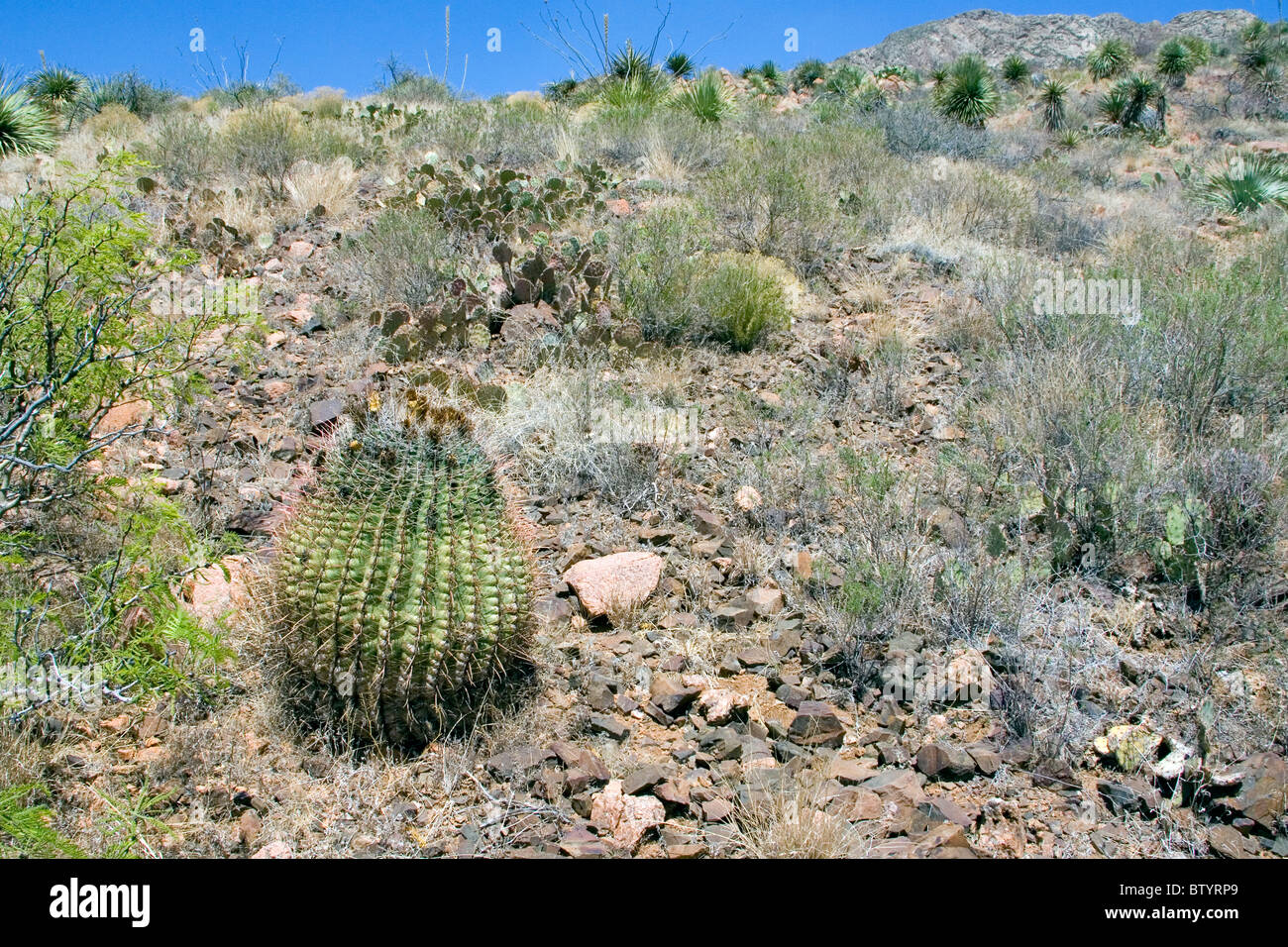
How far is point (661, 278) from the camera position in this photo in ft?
20.4

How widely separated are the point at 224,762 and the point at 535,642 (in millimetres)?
1108

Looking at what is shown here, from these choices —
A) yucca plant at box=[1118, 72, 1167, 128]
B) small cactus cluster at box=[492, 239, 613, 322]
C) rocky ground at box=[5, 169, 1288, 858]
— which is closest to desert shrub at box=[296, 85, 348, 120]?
Result: small cactus cluster at box=[492, 239, 613, 322]

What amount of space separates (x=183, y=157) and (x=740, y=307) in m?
7.04

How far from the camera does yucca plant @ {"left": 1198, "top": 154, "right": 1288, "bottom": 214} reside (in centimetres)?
1044

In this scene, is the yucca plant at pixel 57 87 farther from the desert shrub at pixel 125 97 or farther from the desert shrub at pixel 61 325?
the desert shrub at pixel 61 325

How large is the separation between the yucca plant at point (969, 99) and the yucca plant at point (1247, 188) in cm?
427

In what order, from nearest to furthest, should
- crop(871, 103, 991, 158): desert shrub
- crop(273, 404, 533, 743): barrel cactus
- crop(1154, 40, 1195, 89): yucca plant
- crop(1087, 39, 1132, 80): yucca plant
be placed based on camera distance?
crop(273, 404, 533, 743): barrel cactus → crop(871, 103, 991, 158): desert shrub → crop(1154, 40, 1195, 89): yucca plant → crop(1087, 39, 1132, 80): yucca plant

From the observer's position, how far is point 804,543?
4090 mm

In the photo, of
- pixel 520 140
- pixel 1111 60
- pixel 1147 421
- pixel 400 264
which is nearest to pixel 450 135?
pixel 520 140

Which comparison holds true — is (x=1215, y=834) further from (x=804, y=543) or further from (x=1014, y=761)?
(x=804, y=543)

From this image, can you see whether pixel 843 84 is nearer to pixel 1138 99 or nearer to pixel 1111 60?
pixel 1138 99

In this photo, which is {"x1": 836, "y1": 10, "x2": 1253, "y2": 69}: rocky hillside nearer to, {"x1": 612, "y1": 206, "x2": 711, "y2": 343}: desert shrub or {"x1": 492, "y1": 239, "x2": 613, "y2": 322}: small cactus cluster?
{"x1": 612, "y1": 206, "x2": 711, "y2": 343}: desert shrub

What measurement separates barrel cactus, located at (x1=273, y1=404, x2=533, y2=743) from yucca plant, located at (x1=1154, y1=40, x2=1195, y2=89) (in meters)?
24.5

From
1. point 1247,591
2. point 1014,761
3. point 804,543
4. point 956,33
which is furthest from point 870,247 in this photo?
point 956,33
